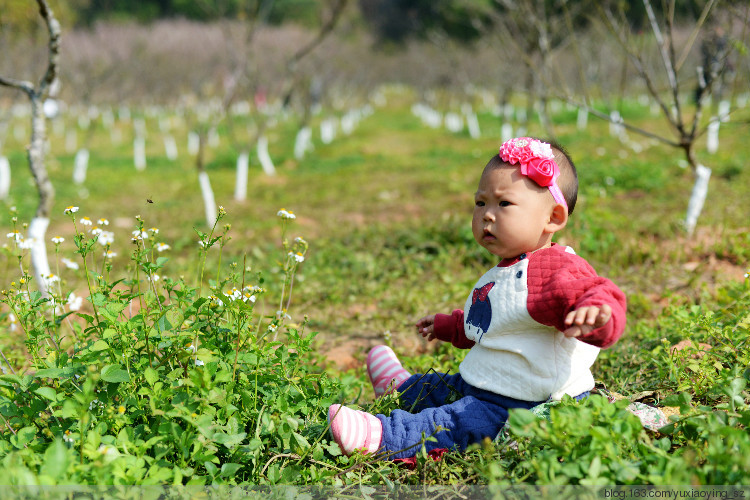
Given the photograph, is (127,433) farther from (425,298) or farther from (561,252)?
(425,298)

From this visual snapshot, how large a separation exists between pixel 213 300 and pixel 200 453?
0.58m

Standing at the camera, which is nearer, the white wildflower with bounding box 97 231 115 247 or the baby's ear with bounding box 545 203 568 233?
A: the baby's ear with bounding box 545 203 568 233

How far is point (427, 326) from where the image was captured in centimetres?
251

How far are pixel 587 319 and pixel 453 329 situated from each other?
0.82 m

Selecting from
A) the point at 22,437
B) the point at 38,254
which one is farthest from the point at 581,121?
the point at 22,437

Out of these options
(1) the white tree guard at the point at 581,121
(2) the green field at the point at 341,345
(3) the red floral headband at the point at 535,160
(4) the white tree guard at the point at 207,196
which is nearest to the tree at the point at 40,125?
(2) the green field at the point at 341,345

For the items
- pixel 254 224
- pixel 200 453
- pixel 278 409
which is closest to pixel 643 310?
pixel 278 409

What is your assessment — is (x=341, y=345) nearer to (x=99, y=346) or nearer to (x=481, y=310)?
(x=481, y=310)

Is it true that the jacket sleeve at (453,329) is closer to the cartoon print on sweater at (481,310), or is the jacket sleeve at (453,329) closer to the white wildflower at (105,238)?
the cartoon print on sweater at (481,310)

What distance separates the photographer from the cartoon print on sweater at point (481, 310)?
2111 mm

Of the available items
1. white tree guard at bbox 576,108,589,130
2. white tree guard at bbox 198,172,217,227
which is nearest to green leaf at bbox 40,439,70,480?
white tree guard at bbox 198,172,217,227

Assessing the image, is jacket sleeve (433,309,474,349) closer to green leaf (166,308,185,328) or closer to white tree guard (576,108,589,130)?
green leaf (166,308,185,328)

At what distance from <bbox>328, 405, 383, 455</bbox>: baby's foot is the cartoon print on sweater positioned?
0.54 meters

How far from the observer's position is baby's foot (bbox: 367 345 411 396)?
97.9 inches
